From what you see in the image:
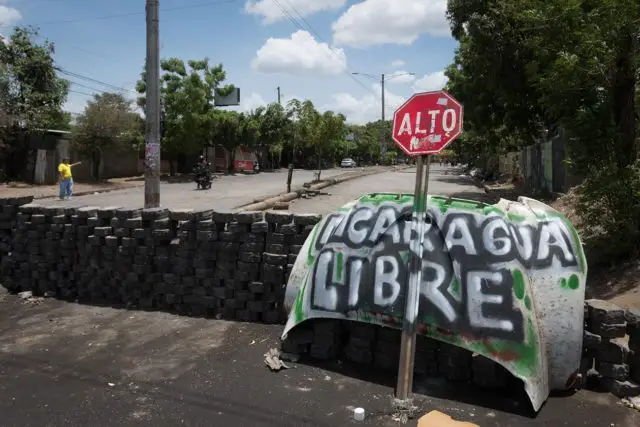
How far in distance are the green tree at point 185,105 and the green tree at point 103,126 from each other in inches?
89.1

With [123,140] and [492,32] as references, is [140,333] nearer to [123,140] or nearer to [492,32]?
[492,32]

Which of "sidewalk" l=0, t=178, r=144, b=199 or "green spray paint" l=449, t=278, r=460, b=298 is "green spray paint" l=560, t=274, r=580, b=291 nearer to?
"green spray paint" l=449, t=278, r=460, b=298

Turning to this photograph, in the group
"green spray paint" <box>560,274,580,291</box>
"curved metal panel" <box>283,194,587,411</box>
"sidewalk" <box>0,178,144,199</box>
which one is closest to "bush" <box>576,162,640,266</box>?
"curved metal panel" <box>283,194,587,411</box>

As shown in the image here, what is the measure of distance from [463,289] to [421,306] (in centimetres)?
38

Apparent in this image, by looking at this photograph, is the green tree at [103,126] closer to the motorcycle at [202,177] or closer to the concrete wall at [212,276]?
the motorcycle at [202,177]

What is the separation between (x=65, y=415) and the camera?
3.92 meters

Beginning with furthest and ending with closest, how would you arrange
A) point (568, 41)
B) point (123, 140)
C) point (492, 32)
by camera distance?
1. point (123, 140)
2. point (492, 32)
3. point (568, 41)

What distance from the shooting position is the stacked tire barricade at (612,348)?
4.06 m

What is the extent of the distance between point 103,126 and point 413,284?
2642 cm

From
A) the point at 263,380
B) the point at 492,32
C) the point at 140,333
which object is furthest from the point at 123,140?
the point at 263,380

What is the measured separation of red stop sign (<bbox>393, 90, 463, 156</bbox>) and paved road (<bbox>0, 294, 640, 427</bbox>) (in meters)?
2.09

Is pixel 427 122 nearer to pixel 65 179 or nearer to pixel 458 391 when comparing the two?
pixel 458 391

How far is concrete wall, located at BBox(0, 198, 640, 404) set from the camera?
4.23 metres

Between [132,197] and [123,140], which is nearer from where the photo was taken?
[132,197]
